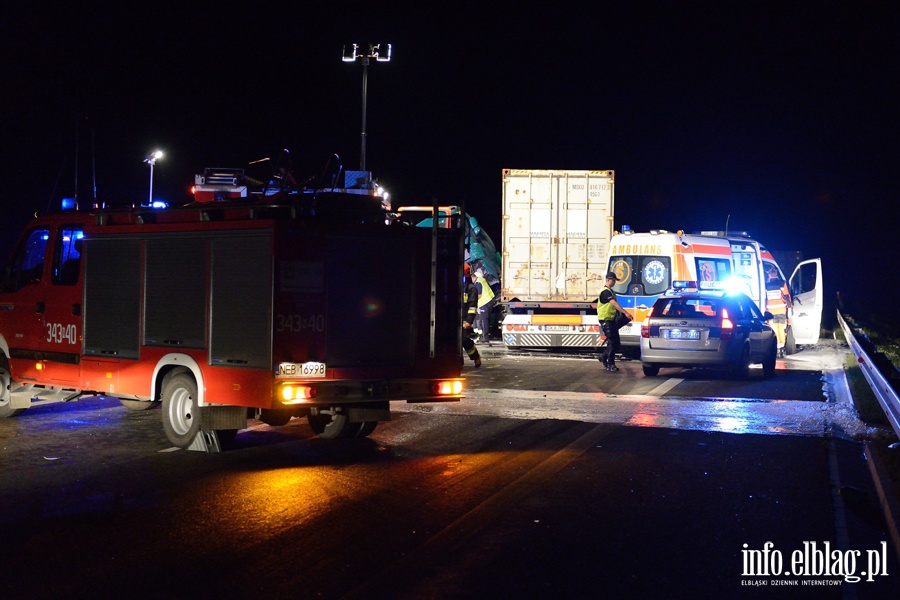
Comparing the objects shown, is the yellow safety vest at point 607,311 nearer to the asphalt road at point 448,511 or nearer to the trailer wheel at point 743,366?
the trailer wheel at point 743,366

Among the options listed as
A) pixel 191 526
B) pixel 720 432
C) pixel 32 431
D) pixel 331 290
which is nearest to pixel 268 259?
pixel 331 290

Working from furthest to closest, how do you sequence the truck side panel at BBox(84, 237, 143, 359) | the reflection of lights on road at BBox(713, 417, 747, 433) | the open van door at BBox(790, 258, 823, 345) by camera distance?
the open van door at BBox(790, 258, 823, 345)
the reflection of lights on road at BBox(713, 417, 747, 433)
the truck side panel at BBox(84, 237, 143, 359)

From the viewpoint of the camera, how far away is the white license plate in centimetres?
1606

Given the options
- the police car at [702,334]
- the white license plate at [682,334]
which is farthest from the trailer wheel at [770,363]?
the white license plate at [682,334]

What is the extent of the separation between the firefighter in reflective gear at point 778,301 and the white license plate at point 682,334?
593 cm

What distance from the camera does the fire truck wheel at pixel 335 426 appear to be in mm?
10250

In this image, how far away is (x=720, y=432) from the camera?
34.6 feet

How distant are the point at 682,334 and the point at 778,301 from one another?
21.8ft

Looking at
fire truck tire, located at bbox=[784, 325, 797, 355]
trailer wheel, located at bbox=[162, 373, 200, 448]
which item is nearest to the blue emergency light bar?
fire truck tire, located at bbox=[784, 325, 797, 355]

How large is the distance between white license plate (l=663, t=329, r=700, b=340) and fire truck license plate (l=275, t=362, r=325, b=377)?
28.7ft

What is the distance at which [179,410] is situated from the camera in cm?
956

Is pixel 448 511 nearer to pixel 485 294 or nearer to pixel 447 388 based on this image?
pixel 447 388

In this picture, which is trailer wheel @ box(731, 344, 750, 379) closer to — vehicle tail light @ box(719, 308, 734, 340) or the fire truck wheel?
vehicle tail light @ box(719, 308, 734, 340)

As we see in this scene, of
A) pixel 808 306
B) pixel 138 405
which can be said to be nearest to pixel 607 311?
pixel 808 306
